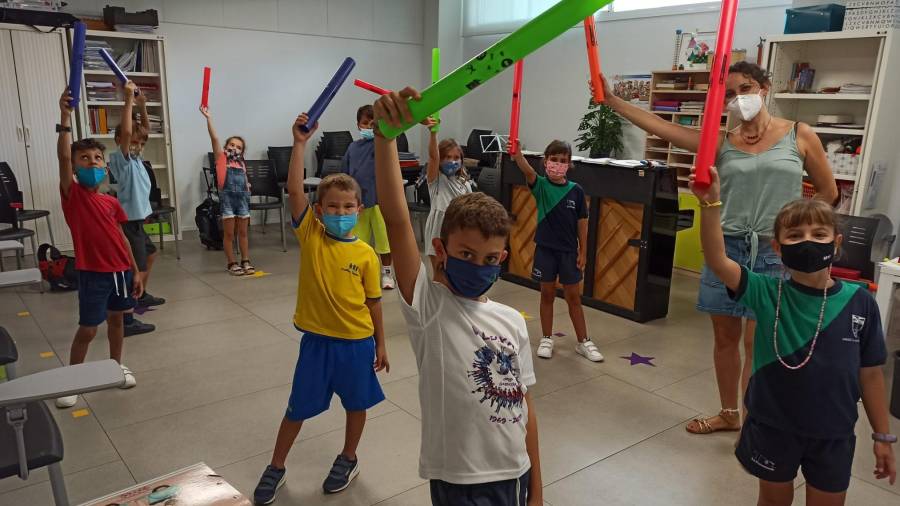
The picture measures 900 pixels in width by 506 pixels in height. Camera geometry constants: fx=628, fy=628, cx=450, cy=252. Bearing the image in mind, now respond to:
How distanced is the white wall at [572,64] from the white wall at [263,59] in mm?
1592

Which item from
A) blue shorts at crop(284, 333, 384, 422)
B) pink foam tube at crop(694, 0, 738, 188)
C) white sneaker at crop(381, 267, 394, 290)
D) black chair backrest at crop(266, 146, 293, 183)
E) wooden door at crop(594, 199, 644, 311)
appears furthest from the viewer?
black chair backrest at crop(266, 146, 293, 183)

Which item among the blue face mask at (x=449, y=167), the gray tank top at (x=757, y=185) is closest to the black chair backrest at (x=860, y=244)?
the gray tank top at (x=757, y=185)

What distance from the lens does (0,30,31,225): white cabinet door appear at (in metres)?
6.62

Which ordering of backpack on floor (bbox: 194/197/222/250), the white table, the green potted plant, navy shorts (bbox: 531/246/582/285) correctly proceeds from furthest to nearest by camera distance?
the green potted plant, backpack on floor (bbox: 194/197/222/250), navy shorts (bbox: 531/246/582/285), the white table

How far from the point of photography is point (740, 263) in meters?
2.91

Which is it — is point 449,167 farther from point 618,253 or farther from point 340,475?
point 340,475

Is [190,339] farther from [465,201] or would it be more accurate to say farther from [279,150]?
[279,150]

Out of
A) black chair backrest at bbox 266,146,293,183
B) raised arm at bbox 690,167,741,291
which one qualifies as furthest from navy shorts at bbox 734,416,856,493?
black chair backrest at bbox 266,146,293,183

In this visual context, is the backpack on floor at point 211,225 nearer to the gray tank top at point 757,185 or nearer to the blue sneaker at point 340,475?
the blue sneaker at point 340,475

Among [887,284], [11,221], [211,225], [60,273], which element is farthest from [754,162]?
[11,221]

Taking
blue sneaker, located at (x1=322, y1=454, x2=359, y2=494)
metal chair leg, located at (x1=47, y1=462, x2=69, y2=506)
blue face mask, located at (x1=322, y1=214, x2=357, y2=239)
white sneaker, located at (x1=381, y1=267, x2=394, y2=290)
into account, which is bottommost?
blue sneaker, located at (x1=322, y1=454, x2=359, y2=494)

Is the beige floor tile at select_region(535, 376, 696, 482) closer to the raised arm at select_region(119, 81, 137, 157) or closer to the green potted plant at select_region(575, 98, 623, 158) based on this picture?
the raised arm at select_region(119, 81, 137, 157)

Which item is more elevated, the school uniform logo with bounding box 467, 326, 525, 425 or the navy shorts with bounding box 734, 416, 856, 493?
the school uniform logo with bounding box 467, 326, 525, 425

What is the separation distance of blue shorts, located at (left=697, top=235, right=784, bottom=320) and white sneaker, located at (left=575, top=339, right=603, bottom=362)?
138cm
